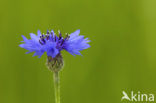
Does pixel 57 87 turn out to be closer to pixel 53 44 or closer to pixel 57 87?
pixel 57 87

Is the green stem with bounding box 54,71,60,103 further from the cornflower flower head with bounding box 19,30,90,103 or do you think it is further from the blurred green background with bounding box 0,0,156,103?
the blurred green background with bounding box 0,0,156,103

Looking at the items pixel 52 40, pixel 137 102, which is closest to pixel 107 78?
pixel 137 102

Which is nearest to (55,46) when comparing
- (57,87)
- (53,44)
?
(53,44)

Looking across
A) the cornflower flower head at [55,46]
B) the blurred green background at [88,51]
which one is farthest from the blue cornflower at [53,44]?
the blurred green background at [88,51]

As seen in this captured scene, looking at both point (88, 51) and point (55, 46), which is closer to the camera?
point (55, 46)

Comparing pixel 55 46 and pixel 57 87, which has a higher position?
pixel 55 46

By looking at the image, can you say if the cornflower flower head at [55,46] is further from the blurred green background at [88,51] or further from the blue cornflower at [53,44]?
the blurred green background at [88,51]
